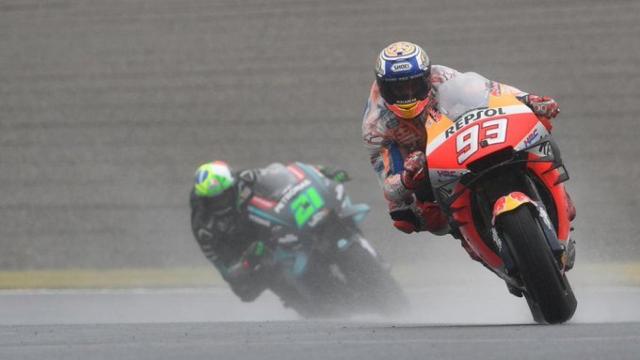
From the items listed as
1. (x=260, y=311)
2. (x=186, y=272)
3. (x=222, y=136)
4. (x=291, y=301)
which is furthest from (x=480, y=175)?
(x=222, y=136)

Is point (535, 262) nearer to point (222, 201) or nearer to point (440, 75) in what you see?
point (440, 75)

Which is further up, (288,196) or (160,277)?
(288,196)

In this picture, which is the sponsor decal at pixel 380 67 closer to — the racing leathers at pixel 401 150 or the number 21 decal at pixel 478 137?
the racing leathers at pixel 401 150

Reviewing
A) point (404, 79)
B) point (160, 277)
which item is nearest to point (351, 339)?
point (404, 79)

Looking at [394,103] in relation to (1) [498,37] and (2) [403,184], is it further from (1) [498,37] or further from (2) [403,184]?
(1) [498,37]

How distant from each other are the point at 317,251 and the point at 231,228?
2.25ft

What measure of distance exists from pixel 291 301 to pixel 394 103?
4.19 meters

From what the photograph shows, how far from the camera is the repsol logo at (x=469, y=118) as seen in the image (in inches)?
268

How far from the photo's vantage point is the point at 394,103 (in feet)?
24.3

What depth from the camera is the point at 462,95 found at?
7172 millimetres

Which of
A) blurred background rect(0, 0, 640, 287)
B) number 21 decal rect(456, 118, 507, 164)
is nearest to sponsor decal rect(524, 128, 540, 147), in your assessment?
number 21 decal rect(456, 118, 507, 164)

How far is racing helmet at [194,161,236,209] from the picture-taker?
1137cm

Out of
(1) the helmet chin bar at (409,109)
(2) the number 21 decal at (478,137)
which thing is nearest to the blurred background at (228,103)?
(1) the helmet chin bar at (409,109)

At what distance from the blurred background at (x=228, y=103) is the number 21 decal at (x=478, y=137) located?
7315mm
